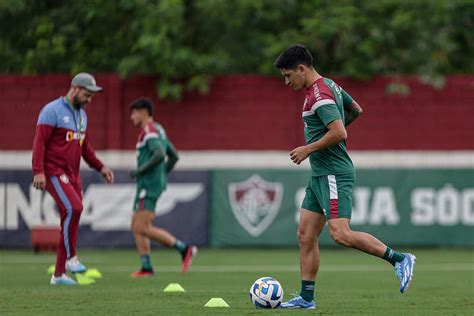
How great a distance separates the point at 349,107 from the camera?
409 inches

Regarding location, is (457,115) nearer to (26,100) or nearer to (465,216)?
(465,216)

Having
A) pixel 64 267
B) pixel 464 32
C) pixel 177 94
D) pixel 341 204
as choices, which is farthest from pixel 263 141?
pixel 341 204

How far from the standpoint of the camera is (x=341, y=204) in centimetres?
979

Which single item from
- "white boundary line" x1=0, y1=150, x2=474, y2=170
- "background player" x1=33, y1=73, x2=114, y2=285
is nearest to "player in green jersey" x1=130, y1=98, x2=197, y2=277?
"background player" x1=33, y1=73, x2=114, y2=285

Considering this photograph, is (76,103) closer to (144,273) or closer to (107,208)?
(144,273)

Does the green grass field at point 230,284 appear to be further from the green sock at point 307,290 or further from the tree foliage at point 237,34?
the tree foliage at point 237,34

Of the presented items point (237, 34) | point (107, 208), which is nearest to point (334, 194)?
point (107, 208)

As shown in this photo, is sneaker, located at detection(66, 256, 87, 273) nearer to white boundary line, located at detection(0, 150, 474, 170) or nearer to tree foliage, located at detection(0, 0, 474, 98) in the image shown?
white boundary line, located at detection(0, 150, 474, 170)

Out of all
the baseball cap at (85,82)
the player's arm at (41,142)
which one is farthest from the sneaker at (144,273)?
the baseball cap at (85,82)

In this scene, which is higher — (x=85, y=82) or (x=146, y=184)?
(x=85, y=82)

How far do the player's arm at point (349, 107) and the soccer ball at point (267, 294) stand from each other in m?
1.62

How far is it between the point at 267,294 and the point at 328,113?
1.68 meters

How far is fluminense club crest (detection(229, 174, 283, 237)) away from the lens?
2069 centimetres

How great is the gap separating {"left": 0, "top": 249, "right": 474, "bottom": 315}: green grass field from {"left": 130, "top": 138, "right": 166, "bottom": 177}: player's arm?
1331 mm
